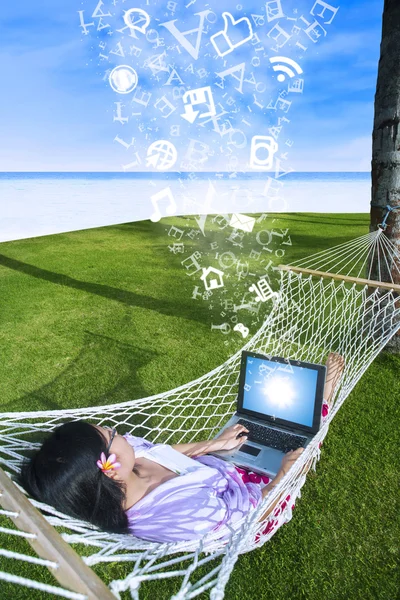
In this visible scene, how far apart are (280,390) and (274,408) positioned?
0.30 ft

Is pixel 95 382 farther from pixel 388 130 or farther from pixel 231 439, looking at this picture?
pixel 388 130

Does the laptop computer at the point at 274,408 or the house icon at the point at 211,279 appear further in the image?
the house icon at the point at 211,279

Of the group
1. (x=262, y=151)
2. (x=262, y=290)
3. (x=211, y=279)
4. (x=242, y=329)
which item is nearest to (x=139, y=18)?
(x=262, y=151)

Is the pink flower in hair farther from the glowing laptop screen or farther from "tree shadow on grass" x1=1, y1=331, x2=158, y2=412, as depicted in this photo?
"tree shadow on grass" x1=1, y1=331, x2=158, y2=412

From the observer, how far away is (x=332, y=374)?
7.45 feet

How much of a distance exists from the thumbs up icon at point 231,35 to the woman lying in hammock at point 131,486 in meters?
1.68

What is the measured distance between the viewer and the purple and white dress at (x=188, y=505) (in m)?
1.40

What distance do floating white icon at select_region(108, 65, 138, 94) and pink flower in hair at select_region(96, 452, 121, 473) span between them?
1.62 meters

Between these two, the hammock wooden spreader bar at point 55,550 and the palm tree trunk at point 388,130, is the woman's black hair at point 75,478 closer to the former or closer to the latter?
the hammock wooden spreader bar at point 55,550

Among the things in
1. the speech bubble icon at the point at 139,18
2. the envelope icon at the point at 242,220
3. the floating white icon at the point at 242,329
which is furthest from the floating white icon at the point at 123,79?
the floating white icon at the point at 242,329

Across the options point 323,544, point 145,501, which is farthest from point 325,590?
point 145,501

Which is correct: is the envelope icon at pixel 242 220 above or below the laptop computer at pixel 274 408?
above

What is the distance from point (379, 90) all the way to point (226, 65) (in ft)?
4.75

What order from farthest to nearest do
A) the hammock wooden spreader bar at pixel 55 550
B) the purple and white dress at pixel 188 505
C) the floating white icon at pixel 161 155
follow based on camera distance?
the floating white icon at pixel 161 155 < the purple and white dress at pixel 188 505 < the hammock wooden spreader bar at pixel 55 550
